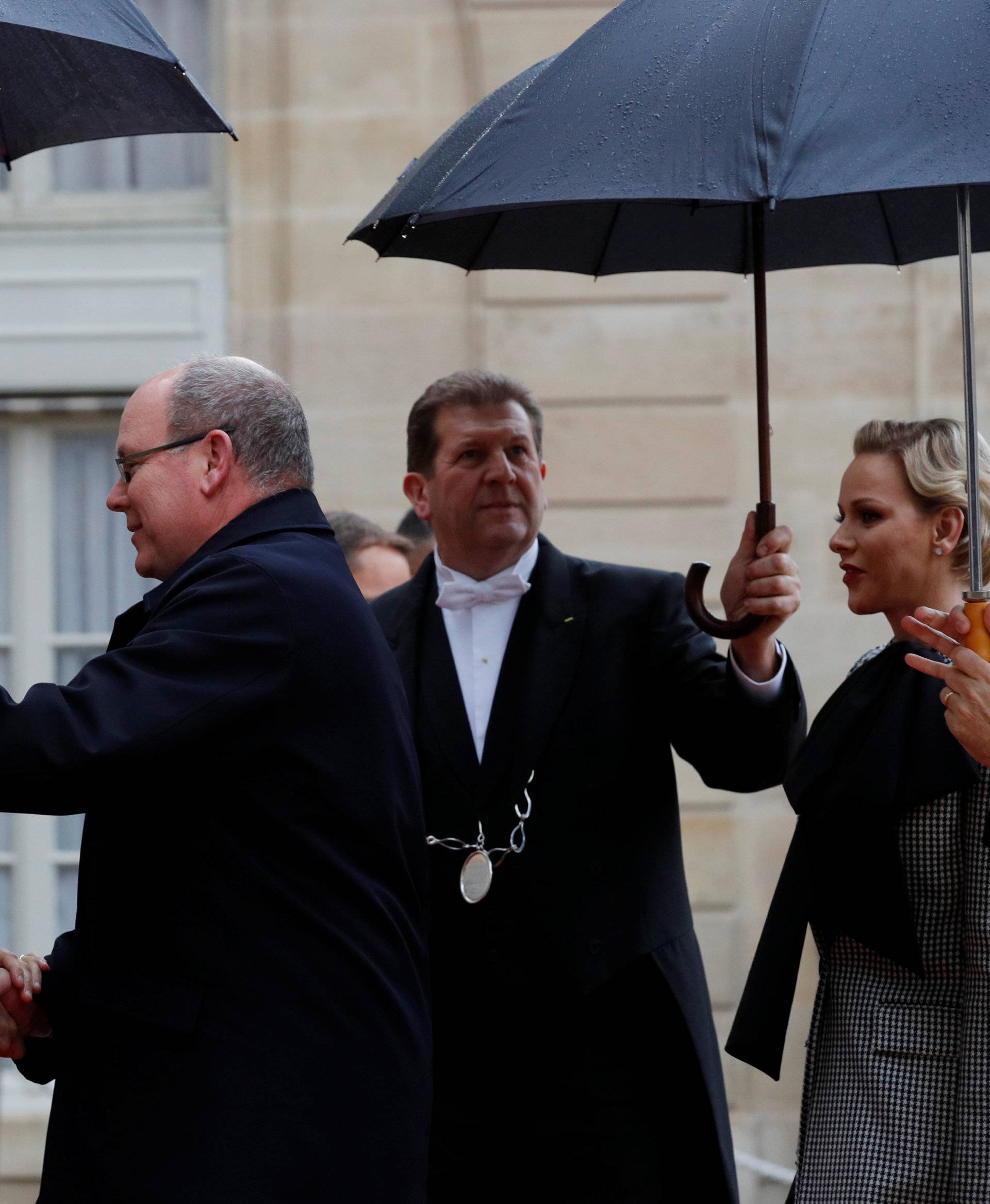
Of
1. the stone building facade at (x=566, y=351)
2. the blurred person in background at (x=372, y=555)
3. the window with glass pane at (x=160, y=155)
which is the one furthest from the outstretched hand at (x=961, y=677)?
the window with glass pane at (x=160, y=155)

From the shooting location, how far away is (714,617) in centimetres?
306

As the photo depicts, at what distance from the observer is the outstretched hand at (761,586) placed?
2.96 meters

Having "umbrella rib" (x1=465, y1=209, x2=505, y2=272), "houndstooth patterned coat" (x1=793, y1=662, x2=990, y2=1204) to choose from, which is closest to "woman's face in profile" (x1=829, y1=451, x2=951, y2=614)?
"houndstooth patterned coat" (x1=793, y1=662, x2=990, y2=1204)

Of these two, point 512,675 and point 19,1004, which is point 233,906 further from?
point 512,675

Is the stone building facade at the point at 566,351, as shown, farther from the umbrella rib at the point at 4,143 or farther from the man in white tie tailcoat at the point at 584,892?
the umbrella rib at the point at 4,143

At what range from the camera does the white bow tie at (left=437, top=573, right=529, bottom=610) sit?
3564 millimetres

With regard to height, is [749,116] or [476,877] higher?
[749,116]

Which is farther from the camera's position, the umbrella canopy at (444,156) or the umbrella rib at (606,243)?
the umbrella rib at (606,243)

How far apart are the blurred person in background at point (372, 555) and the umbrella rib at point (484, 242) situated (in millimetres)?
1316

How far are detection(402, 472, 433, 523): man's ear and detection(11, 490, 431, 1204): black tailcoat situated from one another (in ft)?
4.09

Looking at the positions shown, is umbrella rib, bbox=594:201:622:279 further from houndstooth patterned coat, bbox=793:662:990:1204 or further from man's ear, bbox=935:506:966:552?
houndstooth patterned coat, bbox=793:662:990:1204

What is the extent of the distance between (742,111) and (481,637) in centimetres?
134

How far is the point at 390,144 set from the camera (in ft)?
20.4

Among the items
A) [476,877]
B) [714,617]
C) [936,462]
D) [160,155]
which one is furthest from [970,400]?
[160,155]
